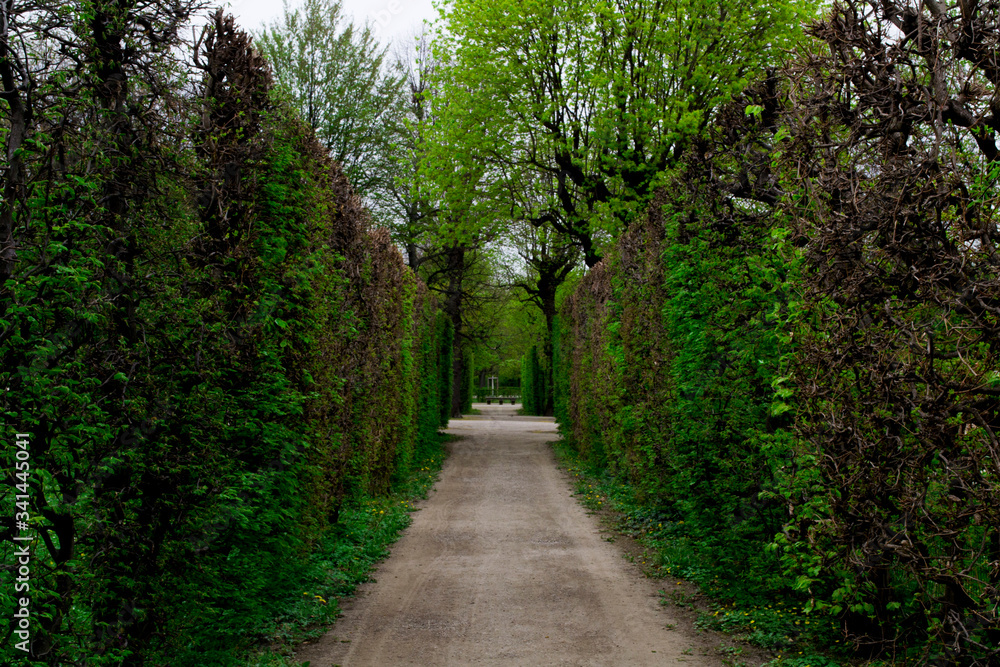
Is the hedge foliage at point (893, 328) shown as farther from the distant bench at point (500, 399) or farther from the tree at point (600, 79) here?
the distant bench at point (500, 399)

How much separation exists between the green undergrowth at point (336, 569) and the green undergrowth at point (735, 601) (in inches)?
119

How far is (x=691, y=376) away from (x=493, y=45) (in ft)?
44.0

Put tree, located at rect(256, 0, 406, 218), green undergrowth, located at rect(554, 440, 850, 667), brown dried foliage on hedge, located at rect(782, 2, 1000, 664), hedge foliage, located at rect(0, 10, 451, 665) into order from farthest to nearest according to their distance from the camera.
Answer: tree, located at rect(256, 0, 406, 218) → green undergrowth, located at rect(554, 440, 850, 667) → brown dried foliage on hedge, located at rect(782, 2, 1000, 664) → hedge foliage, located at rect(0, 10, 451, 665)

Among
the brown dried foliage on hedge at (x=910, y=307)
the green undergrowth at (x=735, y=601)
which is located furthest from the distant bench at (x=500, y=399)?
the brown dried foliage on hedge at (x=910, y=307)

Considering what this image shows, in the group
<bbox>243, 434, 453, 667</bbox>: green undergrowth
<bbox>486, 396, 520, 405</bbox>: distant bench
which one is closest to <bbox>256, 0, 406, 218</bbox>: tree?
<bbox>243, 434, 453, 667</bbox>: green undergrowth

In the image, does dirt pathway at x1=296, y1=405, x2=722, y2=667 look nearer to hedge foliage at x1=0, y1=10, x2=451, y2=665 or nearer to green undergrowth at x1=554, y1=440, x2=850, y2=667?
green undergrowth at x1=554, y1=440, x2=850, y2=667

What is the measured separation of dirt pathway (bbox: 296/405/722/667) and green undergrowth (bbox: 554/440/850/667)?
36 cm

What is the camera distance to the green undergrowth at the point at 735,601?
15.7 ft

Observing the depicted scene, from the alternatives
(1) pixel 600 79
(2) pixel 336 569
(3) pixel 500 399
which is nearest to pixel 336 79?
(1) pixel 600 79

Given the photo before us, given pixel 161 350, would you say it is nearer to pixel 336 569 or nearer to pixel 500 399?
pixel 336 569

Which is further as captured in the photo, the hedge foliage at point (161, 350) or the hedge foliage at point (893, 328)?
the hedge foliage at point (893, 328)

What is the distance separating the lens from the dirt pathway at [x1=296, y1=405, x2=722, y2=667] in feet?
16.9

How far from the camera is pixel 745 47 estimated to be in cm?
1678

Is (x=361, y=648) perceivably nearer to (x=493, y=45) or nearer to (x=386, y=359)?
(x=386, y=359)
